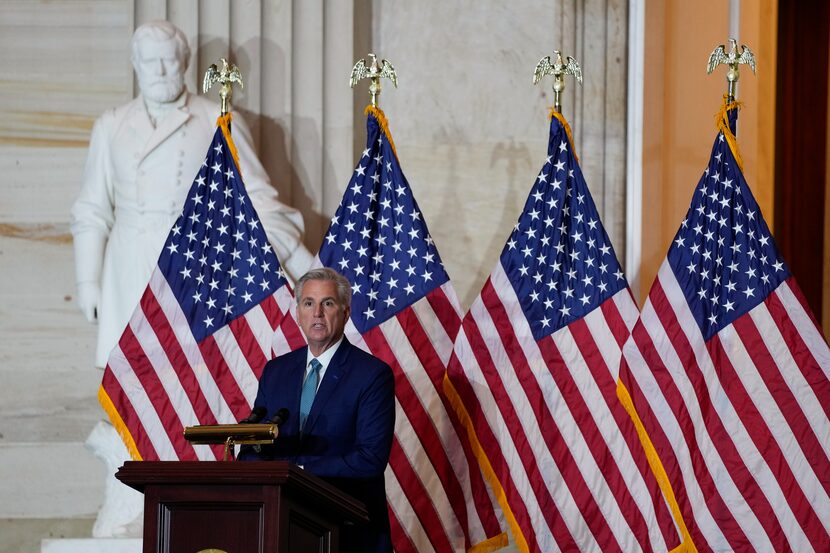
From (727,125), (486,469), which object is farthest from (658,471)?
Result: (727,125)

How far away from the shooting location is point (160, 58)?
762 cm

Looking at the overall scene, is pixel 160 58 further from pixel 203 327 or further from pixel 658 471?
pixel 658 471

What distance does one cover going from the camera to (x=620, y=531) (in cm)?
696

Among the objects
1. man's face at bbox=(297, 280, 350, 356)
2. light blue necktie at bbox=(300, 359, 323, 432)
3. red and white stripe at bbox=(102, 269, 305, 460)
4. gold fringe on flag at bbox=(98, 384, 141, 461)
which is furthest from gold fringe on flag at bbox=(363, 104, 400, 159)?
light blue necktie at bbox=(300, 359, 323, 432)

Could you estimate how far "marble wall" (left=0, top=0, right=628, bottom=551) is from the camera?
26.8 feet

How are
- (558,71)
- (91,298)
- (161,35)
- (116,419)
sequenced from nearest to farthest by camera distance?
(116,419), (558,71), (161,35), (91,298)

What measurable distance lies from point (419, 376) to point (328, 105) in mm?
1694

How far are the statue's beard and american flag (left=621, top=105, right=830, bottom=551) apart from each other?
7.95ft

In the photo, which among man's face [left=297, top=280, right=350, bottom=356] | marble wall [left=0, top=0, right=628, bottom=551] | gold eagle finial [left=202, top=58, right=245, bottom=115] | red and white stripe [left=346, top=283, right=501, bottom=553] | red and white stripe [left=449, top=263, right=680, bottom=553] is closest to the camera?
man's face [left=297, top=280, right=350, bottom=356]

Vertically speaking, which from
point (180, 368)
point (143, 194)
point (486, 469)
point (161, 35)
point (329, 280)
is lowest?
point (486, 469)

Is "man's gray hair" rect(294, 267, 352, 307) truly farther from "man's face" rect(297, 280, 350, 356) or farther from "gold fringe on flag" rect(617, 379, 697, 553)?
"gold fringe on flag" rect(617, 379, 697, 553)

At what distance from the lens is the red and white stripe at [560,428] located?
6.98m

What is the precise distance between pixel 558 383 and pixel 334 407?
1.81m

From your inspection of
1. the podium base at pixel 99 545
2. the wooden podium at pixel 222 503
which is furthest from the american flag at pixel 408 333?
the wooden podium at pixel 222 503
